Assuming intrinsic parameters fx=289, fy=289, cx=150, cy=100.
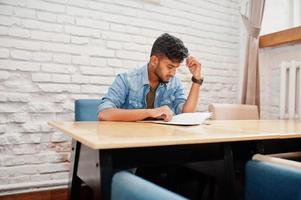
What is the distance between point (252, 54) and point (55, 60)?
67.4 inches

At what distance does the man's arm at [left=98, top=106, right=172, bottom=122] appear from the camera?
4.49 feet

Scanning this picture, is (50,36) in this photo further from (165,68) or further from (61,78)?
(165,68)

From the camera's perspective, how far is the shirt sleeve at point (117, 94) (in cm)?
155

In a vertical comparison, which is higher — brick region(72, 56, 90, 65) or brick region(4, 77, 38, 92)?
brick region(72, 56, 90, 65)

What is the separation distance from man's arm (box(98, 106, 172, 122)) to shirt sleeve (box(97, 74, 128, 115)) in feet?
0.35

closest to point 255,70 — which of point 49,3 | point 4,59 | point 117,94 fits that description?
point 117,94

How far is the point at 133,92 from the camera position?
167 cm

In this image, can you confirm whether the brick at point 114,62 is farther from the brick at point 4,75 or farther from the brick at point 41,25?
the brick at point 4,75

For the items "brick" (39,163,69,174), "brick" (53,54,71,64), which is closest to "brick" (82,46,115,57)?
"brick" (53,54,71,64)

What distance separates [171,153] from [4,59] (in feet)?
4.59

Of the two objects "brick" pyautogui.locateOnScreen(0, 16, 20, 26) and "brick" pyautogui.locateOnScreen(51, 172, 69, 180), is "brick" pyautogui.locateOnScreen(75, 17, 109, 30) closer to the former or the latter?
"brick" pyautogui.locateOnScreen(0, 16, 20, 26)

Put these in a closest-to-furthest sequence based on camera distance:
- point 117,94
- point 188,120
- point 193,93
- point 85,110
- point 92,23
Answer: point 188,120
point 117,94
point 85,110
point 193,93
point 92,23

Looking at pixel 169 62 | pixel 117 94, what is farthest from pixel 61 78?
pixel 169 62

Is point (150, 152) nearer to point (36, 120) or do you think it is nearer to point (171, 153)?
point (171, 153)
